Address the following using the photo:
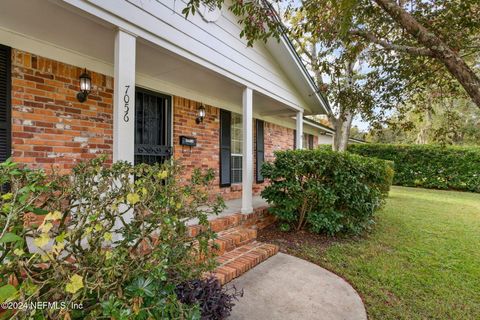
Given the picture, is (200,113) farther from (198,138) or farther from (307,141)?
(307,141)

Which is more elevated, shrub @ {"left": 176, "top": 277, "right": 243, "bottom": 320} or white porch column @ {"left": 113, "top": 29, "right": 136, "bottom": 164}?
white porch column @ {"left": 113, "top": 29, "right": 136, "bottom": 164}

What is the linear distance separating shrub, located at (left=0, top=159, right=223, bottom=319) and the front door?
276 centimetres

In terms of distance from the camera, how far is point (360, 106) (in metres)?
4.96

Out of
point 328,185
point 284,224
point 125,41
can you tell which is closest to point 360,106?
point 328,185

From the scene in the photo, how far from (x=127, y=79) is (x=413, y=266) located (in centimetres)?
475

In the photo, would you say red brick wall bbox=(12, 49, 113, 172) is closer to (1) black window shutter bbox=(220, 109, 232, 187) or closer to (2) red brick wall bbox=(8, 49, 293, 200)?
(2) red brick wall bbox=(8, 49, 293, 200)

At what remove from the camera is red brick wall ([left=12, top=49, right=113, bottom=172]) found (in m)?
3.18

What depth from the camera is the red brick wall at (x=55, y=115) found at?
3182 millimetres

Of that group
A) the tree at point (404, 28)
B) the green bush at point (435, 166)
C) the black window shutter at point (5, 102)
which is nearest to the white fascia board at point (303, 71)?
the tree at point (404, 28)

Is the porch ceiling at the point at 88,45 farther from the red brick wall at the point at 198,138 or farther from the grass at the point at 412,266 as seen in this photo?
the grass at the point at 412,266

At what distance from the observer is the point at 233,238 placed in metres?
4.02

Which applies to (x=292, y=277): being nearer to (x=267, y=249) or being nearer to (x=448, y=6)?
(x=267, y=249)

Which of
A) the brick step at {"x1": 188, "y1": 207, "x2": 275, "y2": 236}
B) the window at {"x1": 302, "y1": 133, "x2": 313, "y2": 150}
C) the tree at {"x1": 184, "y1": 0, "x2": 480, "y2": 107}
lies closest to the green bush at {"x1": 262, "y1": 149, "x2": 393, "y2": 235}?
the brick step at {"x1": 188, "y1": 207, "x2": 275, "y2": 236}

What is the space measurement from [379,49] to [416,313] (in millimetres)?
4035
